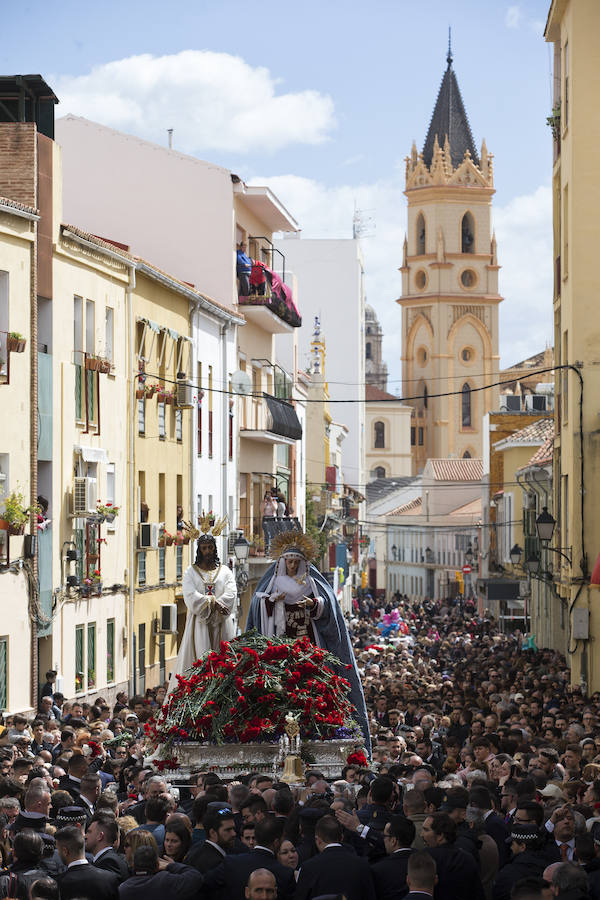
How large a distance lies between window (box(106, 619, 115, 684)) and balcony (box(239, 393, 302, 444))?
567 inches

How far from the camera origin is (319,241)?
3612 inches

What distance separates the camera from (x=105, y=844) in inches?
368

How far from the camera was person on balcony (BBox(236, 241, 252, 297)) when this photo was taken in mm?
43594

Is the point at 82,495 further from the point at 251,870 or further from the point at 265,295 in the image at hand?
the point at 251,870

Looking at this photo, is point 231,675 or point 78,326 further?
point 78,326

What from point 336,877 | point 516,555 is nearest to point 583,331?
point 516,555

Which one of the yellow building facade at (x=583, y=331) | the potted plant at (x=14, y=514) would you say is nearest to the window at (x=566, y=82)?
the yellow building facade at (x=583, y=331)

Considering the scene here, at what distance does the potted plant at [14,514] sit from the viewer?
925 inches

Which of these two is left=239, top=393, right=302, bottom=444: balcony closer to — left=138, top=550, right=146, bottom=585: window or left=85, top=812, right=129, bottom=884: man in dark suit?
left=138, top=550, right=146, bottom=585: window

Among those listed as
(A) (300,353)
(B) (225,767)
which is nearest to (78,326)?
(B) (225,767)

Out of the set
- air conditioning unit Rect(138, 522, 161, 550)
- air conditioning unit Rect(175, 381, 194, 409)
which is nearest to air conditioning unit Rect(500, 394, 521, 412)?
air conditioning unit Rect(175, 381, 194, 409)

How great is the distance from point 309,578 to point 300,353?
2743 inches

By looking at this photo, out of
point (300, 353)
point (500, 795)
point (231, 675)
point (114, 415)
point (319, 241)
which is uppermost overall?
point (319, 241)

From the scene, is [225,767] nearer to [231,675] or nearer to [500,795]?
[231,675]
